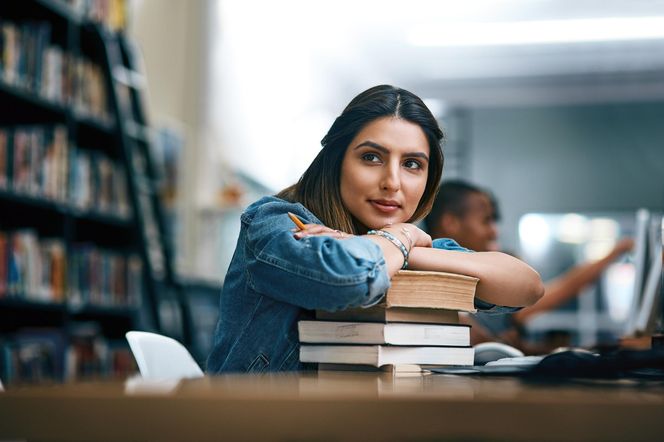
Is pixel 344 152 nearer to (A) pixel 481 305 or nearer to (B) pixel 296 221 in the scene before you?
(B) pixel 296 221

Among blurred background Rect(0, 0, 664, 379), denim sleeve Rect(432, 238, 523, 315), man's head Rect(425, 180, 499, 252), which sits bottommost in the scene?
denim sleeve Rect(432, 238, 523, 315)

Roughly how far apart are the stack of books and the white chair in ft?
0.56

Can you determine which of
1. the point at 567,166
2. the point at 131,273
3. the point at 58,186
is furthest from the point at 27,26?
the point at 567,166

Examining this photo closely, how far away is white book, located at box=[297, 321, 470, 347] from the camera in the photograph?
104 centimetres

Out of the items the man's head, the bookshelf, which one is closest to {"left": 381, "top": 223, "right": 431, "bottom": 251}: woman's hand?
the man's head

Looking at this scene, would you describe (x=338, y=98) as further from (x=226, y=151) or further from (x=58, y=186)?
(x=58, y=186)

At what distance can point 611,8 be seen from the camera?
22.0 feet

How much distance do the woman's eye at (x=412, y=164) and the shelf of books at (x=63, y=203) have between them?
7.17 feet

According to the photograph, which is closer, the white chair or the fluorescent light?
the white chair

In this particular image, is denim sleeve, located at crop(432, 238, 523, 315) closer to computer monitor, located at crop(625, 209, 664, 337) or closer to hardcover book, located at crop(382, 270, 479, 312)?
hardcover book, located at crop(382, 270, 479, 312)

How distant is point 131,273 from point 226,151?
2.23 meters

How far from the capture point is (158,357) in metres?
1.25

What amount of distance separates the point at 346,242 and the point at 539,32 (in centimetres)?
672

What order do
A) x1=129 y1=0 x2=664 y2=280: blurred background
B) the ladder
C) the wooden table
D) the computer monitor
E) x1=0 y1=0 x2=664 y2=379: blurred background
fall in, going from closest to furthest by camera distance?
the wooden table < the computer monitor < x1=0 y1=0 x2=664 y2=379: blurred background < the ladder < x1=129 y1=0 x2=664 y2=280: blurred background
